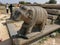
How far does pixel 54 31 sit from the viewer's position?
15.3ft

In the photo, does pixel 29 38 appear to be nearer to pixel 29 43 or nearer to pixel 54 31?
pixel 29 43

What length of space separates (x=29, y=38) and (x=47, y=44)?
1.87 ft

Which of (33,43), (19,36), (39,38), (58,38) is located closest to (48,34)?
(58,38)

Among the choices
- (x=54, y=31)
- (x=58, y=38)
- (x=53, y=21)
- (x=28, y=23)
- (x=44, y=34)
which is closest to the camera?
(x=28, y=23)

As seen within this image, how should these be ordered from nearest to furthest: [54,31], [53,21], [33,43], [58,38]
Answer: [33,43]
[58,38]
[54,31]
[53,21]

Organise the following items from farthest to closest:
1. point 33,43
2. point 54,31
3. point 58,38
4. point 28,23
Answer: point 54,31 → point 58,38 → point 33,43 → point 28,23

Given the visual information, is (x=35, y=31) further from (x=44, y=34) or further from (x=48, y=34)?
(x=48, y=34)

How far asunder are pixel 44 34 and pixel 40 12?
0.74 meters

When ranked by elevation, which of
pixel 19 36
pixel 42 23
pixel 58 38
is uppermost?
pixel 42 23

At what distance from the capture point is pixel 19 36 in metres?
3.53

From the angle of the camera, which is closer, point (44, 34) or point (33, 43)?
point (33, 43)

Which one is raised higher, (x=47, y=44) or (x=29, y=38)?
(x=29, y=38)

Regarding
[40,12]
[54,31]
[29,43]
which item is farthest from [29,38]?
[54,31]

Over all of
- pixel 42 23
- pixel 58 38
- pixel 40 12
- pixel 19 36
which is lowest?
pixel 58 38
